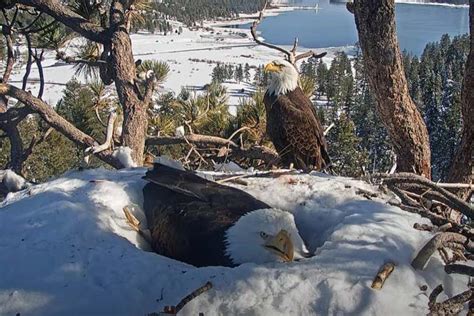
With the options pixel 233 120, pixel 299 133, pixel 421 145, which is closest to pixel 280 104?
pixel 299 133

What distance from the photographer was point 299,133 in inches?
151

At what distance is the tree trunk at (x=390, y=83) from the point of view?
2598 millimetres

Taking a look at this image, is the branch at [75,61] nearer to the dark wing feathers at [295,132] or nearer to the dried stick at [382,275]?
the dark wing feathers at [295,132]

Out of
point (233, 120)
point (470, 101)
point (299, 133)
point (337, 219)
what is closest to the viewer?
point (337, 219)

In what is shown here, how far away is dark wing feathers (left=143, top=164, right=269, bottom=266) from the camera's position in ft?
5.81

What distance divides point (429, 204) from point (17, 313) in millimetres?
1522

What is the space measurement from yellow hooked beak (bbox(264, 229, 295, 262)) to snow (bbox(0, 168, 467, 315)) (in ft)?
0.30

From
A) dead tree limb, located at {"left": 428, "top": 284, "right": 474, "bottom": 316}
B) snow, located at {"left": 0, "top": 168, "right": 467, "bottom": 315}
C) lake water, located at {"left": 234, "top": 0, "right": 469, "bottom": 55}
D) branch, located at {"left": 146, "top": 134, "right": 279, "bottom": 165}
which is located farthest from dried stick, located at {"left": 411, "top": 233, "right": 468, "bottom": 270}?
lake water, located at {"left": 234, "top": 0, "right": 469, "bottom": 55}

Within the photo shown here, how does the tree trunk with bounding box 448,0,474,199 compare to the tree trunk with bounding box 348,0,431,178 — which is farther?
the tree trunk with bounding box 448,0,474,199

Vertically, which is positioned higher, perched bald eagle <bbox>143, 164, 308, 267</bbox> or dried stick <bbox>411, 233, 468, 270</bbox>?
dried stick <bbox>411, 233, 468, 270</bbox>

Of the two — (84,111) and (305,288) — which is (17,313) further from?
(84,111)

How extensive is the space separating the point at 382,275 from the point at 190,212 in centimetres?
84

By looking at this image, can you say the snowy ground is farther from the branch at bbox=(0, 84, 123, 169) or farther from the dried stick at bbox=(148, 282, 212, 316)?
the dried stick at bbox=(148, 282, 212, 316)

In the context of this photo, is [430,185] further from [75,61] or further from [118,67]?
[75,61]
